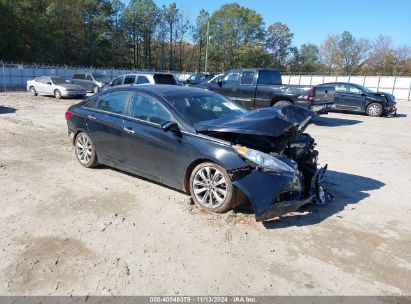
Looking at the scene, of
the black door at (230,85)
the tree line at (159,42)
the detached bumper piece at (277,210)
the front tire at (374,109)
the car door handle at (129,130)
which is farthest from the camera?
the tree line at (159,42)

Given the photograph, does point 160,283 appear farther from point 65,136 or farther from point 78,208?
point 65,136

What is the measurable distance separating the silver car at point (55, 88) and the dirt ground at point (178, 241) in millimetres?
15987

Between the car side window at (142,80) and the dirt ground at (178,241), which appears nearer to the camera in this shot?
the dirt ground at (178,241)

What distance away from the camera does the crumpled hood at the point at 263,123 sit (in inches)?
175

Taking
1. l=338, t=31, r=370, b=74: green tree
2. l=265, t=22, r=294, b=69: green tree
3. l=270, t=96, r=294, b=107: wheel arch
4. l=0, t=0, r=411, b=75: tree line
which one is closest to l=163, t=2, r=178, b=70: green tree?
l=0, t=0, r=411, b=75: tree line

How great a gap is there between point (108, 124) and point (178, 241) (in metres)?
2.74

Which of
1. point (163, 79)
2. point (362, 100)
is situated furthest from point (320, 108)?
point (163, 79)

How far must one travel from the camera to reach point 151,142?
5.20 metres

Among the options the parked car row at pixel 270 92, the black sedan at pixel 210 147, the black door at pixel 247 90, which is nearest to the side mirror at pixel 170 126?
the black sedan at pixel 210 147

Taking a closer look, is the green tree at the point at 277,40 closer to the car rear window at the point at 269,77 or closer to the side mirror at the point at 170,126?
the car rear window at the point at 269,77

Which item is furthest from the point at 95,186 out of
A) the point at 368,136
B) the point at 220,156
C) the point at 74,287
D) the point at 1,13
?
the point at 1,13

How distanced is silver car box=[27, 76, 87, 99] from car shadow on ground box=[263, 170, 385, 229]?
18369 millimetres

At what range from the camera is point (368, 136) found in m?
11.7

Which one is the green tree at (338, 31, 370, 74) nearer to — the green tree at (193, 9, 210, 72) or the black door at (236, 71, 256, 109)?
the green tree at (193, 9, 210, 72)
